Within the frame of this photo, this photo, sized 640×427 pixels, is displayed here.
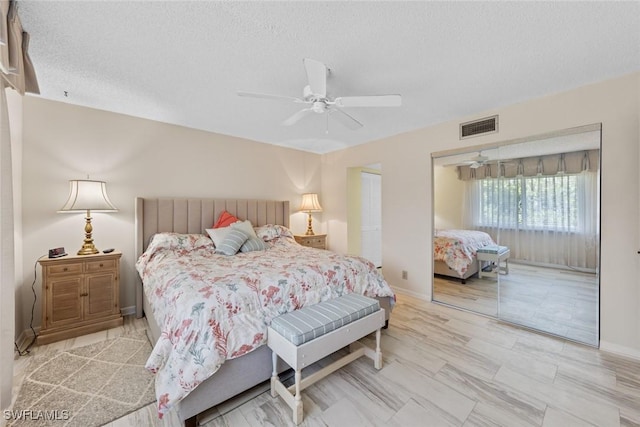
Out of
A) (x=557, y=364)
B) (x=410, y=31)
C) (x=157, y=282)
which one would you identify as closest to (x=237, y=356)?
(x=157, y=282)

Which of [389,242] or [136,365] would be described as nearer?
[136,365]

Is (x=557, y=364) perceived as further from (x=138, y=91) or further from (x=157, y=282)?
(x=138, y=91)

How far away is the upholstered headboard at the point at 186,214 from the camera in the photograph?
3.14 metres

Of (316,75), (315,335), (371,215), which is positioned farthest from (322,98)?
(371,215)

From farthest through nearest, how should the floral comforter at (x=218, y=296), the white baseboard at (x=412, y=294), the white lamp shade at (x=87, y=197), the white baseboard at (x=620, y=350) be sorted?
the white baseboard at (x=412, y=294) → the white lamp shade at (x=87, y=197) → the white baseboard at (x=620, y=350) → the floral comforter at (x=218, y=296)

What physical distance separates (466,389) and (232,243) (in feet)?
8.84

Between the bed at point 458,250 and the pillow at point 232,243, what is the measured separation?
2.69m

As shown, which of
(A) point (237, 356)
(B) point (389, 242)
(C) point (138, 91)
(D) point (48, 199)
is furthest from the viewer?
(B) point (389, 242)

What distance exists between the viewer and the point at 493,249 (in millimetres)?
3143

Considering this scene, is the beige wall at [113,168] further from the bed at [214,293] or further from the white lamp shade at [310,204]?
the white lamp shade at [310,204]

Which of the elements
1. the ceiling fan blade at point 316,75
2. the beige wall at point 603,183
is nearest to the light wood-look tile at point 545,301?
the beige wall at point 603,183

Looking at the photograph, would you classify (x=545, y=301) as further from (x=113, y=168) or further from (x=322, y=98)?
(x=113, y=168)

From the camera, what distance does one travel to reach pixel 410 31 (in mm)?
1695

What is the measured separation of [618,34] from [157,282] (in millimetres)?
3926
